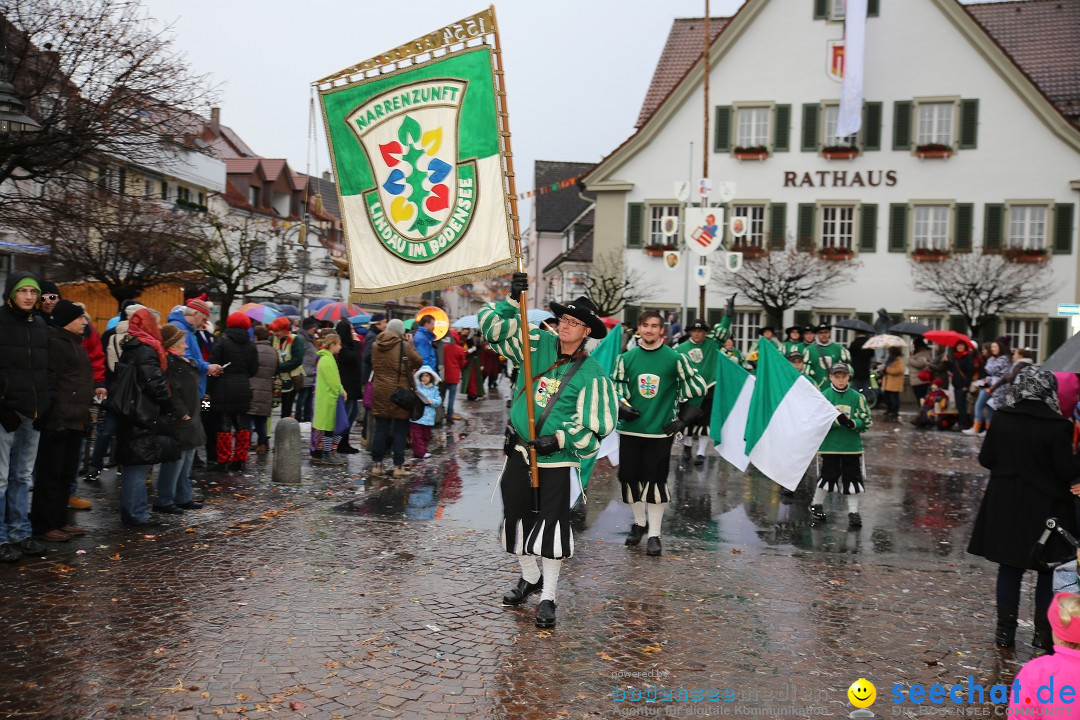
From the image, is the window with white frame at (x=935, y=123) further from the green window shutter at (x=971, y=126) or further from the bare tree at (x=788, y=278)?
the bare tree at (x=788, y=278)

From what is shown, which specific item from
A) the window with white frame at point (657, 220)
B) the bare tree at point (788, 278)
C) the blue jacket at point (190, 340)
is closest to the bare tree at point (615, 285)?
the window with white frame at point (657, 220)

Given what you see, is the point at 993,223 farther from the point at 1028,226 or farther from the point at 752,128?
the point at 752,128

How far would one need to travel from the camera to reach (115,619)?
573cm

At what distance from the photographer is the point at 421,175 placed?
661cm

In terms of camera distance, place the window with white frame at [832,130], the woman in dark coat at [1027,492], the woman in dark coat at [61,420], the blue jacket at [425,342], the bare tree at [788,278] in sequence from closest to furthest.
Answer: the woman in dark coat at [1027,492], the woman in dark coat at [61,420], the blue jacket at [425,342], the bare tree at [788,278], the window with white frame at [832,130]

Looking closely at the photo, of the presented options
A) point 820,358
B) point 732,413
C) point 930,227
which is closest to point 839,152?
point 930,227

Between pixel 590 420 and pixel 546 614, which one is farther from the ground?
pixel 590 420

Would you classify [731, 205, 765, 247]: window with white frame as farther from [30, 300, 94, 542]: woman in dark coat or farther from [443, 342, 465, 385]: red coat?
[30, 300, 94, 542]: woman in dark coat

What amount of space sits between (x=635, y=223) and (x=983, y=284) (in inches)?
448

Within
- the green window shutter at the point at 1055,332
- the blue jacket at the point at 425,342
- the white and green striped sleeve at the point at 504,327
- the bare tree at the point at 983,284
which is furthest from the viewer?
the green window shutter at the point at 1055,332

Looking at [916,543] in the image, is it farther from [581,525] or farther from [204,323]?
[204,323]

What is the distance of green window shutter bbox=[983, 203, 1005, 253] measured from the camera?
1198 inches

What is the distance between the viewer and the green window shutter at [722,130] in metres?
32.4

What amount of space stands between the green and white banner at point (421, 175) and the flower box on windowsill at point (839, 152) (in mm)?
27447
